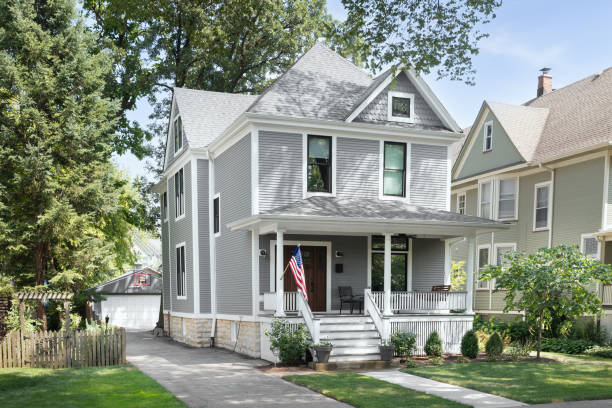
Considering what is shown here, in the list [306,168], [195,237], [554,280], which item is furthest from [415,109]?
[195,237]

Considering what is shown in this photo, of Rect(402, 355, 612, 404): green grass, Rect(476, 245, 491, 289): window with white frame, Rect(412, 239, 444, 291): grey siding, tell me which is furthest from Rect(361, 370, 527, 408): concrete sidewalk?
Rect(476, 245, 491, 289): window with white frame

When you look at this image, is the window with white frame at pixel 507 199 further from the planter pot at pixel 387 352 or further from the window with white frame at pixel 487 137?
the planter pot at pixel 387 352

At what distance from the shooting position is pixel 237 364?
14852 mm

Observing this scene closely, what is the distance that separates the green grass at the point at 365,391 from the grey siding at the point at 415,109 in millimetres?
8289

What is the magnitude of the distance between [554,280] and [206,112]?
14.1 metres

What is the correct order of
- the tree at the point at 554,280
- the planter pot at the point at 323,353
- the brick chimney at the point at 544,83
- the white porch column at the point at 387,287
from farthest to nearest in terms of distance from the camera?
the brick chimney at the point at 544,83
the white porch column at the point at 387,287
the tree at the point at 554,280
the planter pot at the point at 323,353

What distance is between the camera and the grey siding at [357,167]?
57.2 feet

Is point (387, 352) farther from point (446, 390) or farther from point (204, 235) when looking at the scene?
point (204, 235)

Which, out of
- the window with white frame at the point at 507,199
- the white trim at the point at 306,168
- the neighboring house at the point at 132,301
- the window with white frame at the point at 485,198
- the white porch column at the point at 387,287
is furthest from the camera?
the neighboring house at the point at 132,301

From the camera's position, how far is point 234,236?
18172 millimetres

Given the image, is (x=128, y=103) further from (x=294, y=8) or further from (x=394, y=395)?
(x=394, y=395)

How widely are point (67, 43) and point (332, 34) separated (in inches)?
455

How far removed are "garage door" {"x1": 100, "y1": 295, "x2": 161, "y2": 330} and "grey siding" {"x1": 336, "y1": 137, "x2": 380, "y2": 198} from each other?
20.5 m

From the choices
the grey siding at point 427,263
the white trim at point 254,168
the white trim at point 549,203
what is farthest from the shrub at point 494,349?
the white trim at point 549,203
